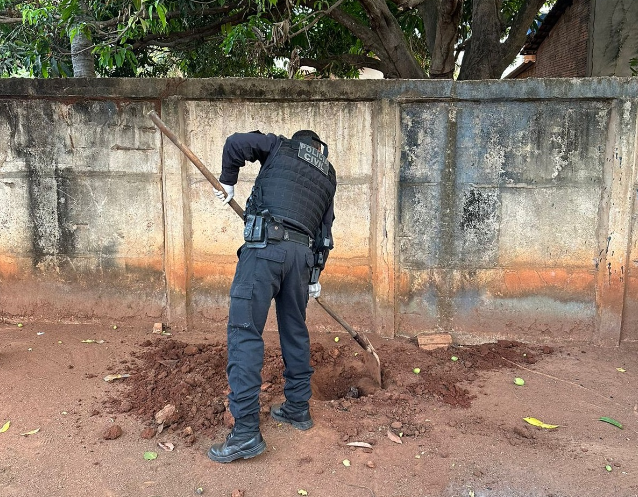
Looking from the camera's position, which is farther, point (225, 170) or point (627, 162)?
point (627, 162)

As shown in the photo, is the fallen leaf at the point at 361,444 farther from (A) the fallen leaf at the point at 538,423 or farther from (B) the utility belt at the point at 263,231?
(B) the utility belt at the point at 263,231

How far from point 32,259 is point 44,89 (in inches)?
58.7

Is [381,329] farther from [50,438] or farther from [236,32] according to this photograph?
[236,32]

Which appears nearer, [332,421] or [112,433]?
[112,433]

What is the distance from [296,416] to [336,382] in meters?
0.95

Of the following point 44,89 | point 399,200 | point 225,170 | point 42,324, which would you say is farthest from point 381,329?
point 44,89

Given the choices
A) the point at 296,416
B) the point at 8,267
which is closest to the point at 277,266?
the point at 296,416

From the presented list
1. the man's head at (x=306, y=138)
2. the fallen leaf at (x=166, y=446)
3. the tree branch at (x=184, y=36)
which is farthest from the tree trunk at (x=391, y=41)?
the fallen leaf at (x=166, y=446)

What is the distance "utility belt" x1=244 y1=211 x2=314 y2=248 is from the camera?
2.98 m

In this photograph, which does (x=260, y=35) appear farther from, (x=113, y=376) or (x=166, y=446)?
(x=166, y=446)

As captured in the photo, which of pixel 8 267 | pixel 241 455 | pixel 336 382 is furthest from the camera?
pixel 8 267

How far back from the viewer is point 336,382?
4.21 meters

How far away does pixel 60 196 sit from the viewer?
15.6 feet

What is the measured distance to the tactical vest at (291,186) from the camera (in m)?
3.08
